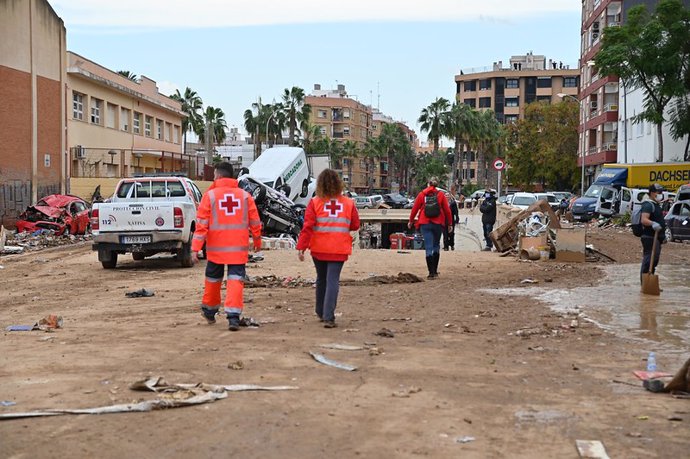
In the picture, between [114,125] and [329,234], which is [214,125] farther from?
[329,234]

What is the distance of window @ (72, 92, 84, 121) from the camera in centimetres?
4306

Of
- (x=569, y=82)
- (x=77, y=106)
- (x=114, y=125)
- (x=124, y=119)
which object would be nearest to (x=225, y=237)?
(x=77, y=106)

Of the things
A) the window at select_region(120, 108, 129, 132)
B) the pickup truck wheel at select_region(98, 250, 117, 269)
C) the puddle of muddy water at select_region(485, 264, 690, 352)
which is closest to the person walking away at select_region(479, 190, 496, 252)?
the puddle of muddy water at select_region(485, 264, 690, 352)

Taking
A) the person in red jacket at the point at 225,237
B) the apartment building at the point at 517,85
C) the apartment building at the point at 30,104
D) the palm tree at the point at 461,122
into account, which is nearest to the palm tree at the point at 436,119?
the palm tree at the point at 461,122

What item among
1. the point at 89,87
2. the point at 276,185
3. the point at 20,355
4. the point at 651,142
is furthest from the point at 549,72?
the point at 20,355

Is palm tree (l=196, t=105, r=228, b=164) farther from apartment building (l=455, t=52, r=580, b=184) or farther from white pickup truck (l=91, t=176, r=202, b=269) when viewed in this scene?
white pickup truck (l=91, t=176, r=202, b=269)

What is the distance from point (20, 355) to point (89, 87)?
3922cm

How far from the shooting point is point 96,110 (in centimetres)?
4672

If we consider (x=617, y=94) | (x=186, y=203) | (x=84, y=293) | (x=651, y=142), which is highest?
(x=617, y=94)

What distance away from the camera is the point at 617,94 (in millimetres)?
63688

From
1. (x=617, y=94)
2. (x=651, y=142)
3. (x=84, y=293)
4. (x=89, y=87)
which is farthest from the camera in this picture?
(x=617, y=94)

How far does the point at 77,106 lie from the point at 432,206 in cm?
3294

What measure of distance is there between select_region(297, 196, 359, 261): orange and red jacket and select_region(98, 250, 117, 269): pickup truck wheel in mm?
9125

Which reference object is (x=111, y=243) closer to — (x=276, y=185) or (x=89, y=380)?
(x=89, y=380)
